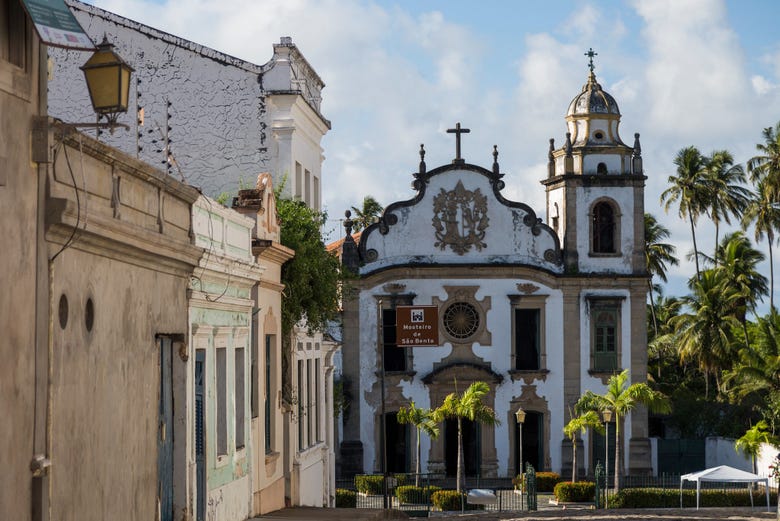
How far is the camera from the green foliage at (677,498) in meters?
37.2

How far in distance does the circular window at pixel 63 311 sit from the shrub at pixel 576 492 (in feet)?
96.7

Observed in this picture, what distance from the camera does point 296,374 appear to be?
2434cm

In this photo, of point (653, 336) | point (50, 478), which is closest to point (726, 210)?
point (653, 336)

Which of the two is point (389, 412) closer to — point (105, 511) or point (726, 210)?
point (726, 210)

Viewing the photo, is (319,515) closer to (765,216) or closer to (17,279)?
(17,279)

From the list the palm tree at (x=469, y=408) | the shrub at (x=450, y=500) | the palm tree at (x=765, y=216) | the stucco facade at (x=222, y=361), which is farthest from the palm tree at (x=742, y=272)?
the stucco facade at (x=222, y=361)

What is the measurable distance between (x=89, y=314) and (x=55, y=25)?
2.69 metres

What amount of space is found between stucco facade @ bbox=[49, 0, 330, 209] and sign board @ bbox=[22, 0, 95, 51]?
638 inches

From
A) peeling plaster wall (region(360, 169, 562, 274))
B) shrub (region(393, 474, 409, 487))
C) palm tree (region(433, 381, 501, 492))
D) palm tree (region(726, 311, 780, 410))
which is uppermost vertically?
peeling plaster wall (region(360, 169, 562, 274))

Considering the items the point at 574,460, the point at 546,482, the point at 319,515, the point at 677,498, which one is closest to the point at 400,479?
the point at 546,482

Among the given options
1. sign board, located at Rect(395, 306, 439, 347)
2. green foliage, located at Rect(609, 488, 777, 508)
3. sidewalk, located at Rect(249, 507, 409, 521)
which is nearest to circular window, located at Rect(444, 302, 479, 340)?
sign board, located at Rect(395, 306, 439, 347)

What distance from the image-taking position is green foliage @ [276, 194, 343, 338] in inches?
901

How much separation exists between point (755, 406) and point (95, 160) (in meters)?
42.1

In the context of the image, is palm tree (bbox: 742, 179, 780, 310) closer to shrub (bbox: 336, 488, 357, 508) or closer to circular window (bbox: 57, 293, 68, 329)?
shrub (bbox: 336, 488, 357, 508)
